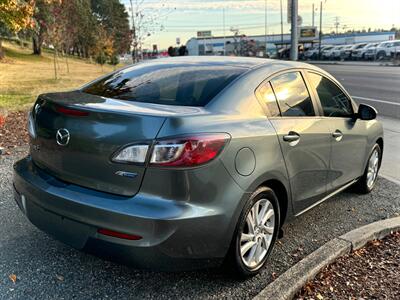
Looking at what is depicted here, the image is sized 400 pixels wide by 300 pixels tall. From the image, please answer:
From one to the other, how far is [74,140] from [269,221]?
5.17 feet

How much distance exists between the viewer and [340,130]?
421cm

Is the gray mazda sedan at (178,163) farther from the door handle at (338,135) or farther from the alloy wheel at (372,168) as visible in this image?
the alloy wheel at (372,168)

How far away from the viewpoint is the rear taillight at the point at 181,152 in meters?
2.62

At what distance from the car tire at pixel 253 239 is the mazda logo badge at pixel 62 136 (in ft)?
4.20

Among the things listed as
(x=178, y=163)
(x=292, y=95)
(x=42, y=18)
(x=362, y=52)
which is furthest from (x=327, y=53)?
(x=178, y=163)

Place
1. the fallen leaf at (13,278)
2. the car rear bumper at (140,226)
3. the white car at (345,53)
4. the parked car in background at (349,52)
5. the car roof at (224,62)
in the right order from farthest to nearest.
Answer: the white car at (345,53) < the parked car in background at (349,52) < the car roof at (224,62) < the fallen leaf at (13,278) < the car rear bumper at (140,226)

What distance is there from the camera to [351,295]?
3016 mm

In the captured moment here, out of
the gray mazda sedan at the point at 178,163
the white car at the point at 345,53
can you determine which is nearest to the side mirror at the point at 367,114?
the gray mazda sedan at the point at 178,163

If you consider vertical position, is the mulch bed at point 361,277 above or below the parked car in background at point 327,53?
below

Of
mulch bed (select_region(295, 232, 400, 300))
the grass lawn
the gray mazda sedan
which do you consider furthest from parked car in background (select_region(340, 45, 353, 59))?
mulch bed (select_region(295, 232, 400, 300))

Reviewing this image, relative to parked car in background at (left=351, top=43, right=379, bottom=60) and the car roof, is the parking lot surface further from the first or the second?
parked car in background at (left=351, top=43, right=379, bottom=60)

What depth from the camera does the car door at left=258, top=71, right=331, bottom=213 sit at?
11.2 ft

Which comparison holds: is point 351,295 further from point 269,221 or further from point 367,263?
point 269,221

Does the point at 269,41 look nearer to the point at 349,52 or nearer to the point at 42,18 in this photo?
the point at 349,52
